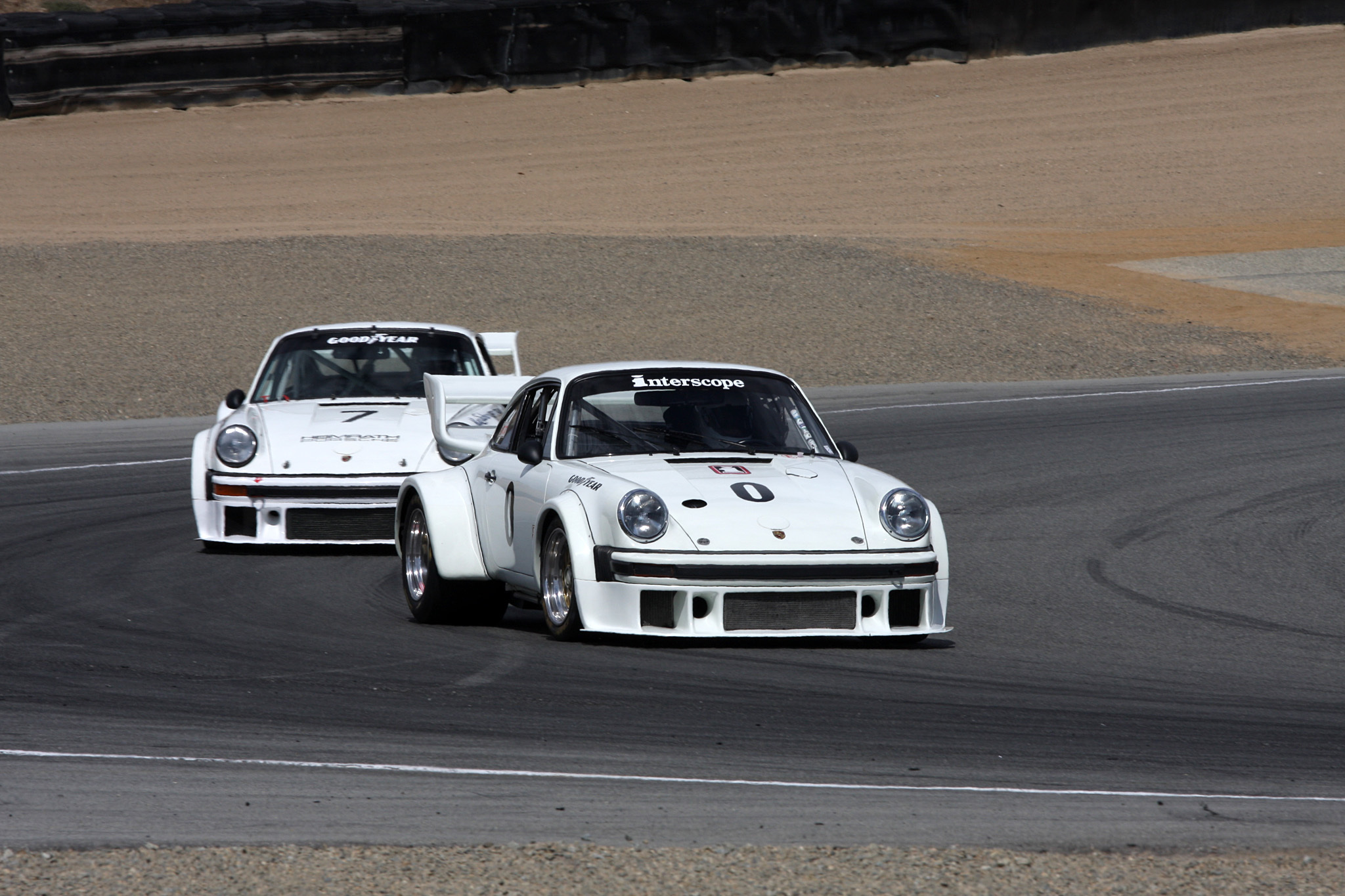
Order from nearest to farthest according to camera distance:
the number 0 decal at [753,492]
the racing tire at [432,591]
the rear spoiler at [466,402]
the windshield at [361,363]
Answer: the number 0 decal at [753,492], the racing tire at [432,591], the rear spoiler at [466,402], the windshield at [361,363]

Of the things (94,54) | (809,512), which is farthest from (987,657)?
(94,54)

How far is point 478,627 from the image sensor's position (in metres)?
8.23

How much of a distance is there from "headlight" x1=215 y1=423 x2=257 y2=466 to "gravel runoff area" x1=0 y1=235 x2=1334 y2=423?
8.03 m

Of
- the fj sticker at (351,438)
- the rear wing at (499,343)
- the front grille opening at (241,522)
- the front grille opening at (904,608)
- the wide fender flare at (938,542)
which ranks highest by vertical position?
the wide fender flare at (938,542)

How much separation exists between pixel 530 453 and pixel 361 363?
403 cm

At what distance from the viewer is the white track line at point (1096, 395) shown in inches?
686

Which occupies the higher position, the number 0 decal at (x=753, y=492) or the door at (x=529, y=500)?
the number 0 decal at (x=753, y=492)

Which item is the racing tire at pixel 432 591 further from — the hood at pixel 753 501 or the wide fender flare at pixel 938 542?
the wide fender flare at pixel 938 542

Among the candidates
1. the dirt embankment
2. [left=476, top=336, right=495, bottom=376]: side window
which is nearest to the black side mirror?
[left=476, top=336, right=495, bottom=376]: side window

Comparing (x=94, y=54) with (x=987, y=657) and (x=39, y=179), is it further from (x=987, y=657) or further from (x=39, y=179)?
(x=987, y=657)

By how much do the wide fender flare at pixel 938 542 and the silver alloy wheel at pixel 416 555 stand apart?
7.52 ft

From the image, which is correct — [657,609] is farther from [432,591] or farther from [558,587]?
[432,591]

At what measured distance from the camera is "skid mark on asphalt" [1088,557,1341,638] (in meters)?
7.95

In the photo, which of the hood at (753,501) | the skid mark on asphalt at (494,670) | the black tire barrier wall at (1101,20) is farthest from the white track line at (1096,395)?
the black tire barrier wall at (1101,20)
